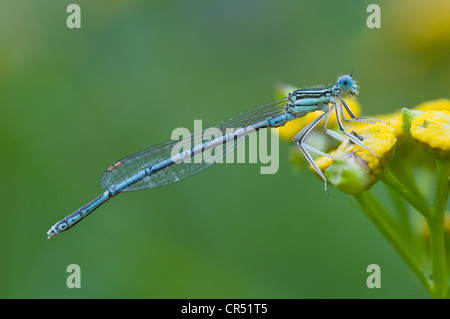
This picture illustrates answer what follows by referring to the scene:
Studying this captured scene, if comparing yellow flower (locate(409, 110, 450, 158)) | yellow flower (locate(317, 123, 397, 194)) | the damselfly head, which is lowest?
yellow flower (locate(317, 123, 397, 194))

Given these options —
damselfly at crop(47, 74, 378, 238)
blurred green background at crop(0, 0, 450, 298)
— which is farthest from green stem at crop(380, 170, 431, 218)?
blurred green background at crop(0, 0, 450, 298)

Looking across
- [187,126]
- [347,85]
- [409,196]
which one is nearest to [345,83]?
[347,85]

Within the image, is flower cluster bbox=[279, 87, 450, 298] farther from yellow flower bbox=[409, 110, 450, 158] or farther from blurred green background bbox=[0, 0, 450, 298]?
blurred green background bbox=[0, 0, 450, 298]

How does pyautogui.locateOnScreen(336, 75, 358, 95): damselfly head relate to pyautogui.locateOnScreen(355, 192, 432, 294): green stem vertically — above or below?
above

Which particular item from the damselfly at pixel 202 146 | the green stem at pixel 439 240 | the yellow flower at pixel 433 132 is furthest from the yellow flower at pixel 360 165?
the damselfly at pixel 202 146

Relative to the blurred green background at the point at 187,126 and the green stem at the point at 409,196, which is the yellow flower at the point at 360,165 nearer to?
the green stem at the point at 409,196

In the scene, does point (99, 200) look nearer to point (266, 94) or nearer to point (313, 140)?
point (313, 140)
